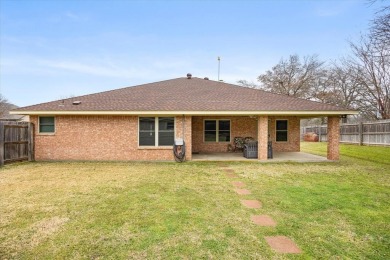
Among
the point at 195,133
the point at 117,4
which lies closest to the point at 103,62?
the point at 117,4

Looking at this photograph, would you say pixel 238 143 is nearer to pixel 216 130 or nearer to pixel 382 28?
pixel 216 130

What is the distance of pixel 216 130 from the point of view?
51.2ft

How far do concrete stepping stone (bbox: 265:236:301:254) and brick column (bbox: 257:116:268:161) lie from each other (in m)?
8.86

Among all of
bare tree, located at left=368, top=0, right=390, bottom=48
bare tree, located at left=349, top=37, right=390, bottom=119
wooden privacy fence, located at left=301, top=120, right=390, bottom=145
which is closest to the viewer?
bare tree, located at left=368, top=0, right=390, bottom=48

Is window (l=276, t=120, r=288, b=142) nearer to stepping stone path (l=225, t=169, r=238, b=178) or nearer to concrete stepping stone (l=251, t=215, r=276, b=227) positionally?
stepping stone path (l=225, t=169, r=238, b=178)

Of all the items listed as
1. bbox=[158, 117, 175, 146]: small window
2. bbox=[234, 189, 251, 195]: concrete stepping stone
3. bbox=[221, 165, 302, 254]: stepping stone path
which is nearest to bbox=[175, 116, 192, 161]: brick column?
bbox=[158, 117, 175, 146]: small window

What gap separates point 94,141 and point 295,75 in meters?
33.3

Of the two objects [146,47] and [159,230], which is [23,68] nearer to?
[146,47]

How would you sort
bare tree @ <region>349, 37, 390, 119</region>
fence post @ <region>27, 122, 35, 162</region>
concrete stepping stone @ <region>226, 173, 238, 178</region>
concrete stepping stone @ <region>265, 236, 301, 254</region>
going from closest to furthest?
concrete stepping stone @ <region>265, 236, 301, 254</region>
concrete stepping stone @ <region>226, 173, 238, 178</region>
fence post @ <region>27, 122, 35, 162</region>
bare tree @ <region>349, 37, 390, 119</region>

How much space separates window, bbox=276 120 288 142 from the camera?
16.1m

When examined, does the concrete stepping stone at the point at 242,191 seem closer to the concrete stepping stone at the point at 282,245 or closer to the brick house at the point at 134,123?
the concrete stepping stone at the point at 282,245

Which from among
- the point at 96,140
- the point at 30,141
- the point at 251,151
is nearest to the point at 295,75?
the point at 251,151

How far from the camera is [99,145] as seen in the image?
40.6ft

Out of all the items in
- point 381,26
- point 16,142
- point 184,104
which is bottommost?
point 16,142
